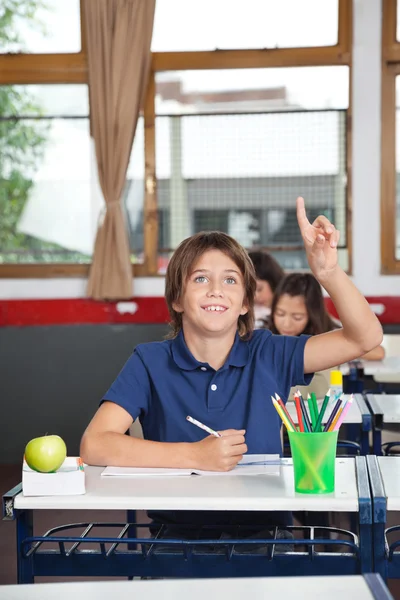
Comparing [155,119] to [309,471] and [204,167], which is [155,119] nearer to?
[204,167]

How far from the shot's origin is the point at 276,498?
1.48 meters

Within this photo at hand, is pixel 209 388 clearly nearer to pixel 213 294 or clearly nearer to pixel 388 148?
pixel 213 294

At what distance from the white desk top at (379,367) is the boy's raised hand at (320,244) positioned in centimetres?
209

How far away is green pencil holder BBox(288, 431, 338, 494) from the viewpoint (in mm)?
1520

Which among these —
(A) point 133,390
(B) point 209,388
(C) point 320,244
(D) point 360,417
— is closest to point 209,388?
(B) point 209,388

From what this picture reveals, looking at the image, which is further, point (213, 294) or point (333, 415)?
point (213, 294)

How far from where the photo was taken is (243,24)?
508 cm

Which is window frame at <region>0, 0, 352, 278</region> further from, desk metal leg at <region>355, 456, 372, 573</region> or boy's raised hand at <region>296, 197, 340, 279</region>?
desk metal leg at <region>355, 456, 372, 573</region>

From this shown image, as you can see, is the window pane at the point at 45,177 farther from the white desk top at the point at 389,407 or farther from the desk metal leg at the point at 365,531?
the desk metal leg at the point at 365,531

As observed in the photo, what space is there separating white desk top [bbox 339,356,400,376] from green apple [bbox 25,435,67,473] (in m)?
2.43

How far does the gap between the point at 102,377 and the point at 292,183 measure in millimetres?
1586

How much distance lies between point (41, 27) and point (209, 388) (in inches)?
150

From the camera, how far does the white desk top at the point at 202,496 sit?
1.47 metres

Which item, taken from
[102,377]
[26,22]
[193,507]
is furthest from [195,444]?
[26,22]
